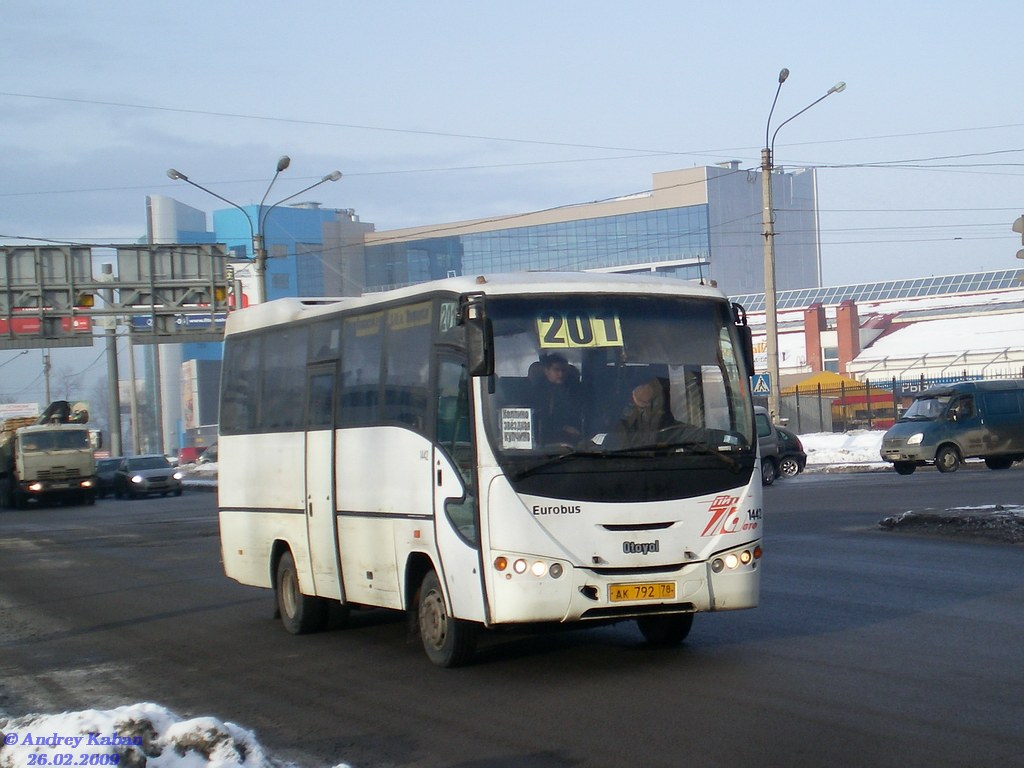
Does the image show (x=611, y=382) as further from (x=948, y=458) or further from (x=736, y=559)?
(x=948, y=458)

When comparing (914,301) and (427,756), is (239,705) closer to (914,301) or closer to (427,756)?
(427,756)

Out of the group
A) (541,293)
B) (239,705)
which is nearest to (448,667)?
(239,705)

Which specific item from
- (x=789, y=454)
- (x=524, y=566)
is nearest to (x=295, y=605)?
(x=524, y=566)

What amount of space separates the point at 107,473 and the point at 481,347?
45.5 m

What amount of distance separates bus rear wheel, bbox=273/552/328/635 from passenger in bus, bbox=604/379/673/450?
4.00 metres

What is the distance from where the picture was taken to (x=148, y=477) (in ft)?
154

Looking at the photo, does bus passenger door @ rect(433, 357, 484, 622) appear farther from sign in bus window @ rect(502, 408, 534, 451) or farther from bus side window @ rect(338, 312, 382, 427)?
bus side window @ rect(338, 312, 382, 427)

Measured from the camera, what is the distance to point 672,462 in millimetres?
8672

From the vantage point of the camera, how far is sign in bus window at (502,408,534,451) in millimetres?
8469

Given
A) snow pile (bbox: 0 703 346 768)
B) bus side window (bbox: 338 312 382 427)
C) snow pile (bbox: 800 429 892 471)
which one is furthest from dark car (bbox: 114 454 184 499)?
snow pile (bbox: 0 703 346 768)

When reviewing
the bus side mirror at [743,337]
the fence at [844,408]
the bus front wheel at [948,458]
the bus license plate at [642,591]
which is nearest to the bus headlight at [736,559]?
the bus license plate at [642,591]

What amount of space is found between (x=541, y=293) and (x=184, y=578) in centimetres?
992

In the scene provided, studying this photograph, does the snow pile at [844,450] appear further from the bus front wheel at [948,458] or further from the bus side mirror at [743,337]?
the bus side mirror at [743,337]

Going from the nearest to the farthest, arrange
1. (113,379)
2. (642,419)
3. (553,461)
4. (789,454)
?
(553,461) → (642,419) → (789,454) → (113,379)
